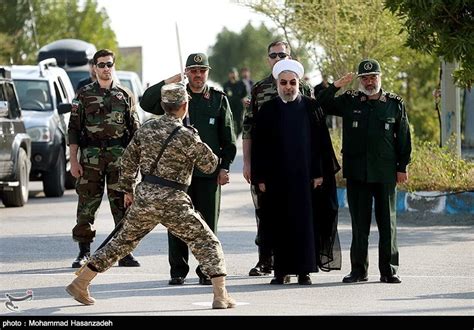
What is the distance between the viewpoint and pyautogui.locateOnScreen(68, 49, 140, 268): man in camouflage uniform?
14.4 m

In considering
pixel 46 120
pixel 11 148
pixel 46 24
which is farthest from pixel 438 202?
pixel 46 24

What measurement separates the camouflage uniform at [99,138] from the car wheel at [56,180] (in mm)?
9967

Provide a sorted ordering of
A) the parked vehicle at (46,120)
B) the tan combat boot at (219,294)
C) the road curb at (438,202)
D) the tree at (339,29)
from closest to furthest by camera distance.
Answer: the tan combat boot at (219,294)
the road curb at (438,202)
the parked vehicle at (46,120)
the tree at (339,29)

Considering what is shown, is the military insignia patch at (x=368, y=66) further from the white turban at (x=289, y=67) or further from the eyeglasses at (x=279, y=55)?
the eyeglasses at (x=279, y=55)

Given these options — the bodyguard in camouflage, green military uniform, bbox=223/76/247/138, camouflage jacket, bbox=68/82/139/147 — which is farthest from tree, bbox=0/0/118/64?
the bodyguard in camouflage

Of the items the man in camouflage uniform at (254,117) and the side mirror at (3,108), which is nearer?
the man in camouflage uniform at (254,117)

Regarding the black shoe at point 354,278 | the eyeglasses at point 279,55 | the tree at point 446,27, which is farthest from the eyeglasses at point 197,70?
the tree at point 446,27

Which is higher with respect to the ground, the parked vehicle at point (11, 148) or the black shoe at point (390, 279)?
the parked vehicle at point (11, 148)

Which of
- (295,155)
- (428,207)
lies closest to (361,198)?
(295,155)

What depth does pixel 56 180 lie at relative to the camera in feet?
81.2

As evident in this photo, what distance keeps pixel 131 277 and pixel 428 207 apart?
7271 millimetres

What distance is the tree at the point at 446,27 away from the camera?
16500 mm

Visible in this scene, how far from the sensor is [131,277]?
1366 cm
